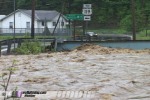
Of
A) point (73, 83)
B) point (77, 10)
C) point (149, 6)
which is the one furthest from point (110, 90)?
point (77, 10)

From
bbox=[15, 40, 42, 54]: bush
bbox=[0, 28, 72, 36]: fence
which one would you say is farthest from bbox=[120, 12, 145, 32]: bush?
bbox=[15, 40, 42, 54]: bush

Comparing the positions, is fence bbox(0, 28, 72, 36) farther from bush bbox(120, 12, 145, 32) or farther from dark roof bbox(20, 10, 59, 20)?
bush bbox(120, 12, 145, 32)

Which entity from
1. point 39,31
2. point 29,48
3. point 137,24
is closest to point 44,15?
point 39,31

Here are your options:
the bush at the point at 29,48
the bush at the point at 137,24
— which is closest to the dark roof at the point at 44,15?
the bush at the point at 137,24

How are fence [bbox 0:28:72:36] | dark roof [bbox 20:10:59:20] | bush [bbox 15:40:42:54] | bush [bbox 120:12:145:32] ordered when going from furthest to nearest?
dark roof [bbox 20:10:59:20], bush [bbox 120:12:145:32], fence [bbox 0:28:72:36], bush [bbox 15:40:42:54]

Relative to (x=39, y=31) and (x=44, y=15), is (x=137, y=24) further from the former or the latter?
(x=44, y=15)

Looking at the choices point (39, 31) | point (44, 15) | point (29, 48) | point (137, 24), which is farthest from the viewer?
point (44, 15)

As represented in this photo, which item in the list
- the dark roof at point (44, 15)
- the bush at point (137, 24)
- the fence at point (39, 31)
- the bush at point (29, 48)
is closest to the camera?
the bush at point (29, 48)

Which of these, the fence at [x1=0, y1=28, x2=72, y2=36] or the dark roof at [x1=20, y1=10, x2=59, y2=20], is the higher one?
the dark roof at [x1=20, y1=10, x2=59, y2=20]

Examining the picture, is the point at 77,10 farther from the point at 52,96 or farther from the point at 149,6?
the point at 52,96

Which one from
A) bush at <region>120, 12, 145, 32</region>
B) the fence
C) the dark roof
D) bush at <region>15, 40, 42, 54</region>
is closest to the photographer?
bush at <region>15, 40, 42, 54</region>

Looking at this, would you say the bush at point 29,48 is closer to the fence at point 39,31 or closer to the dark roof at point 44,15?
the fence at point 39,31

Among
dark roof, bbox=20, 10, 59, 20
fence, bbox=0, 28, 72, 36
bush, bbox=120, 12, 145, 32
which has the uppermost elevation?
dark roof, bbox=20, 10, 59, 20

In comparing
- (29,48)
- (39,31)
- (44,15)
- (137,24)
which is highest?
(44,15)
